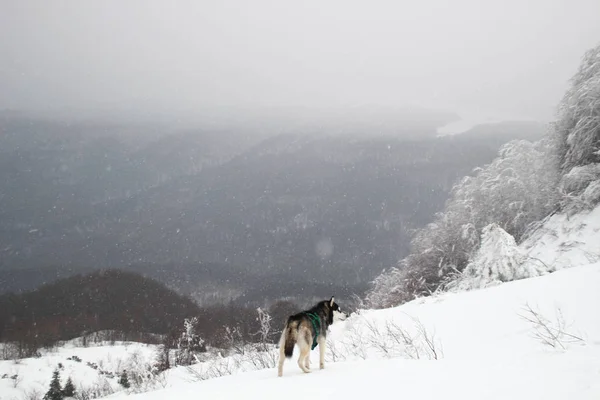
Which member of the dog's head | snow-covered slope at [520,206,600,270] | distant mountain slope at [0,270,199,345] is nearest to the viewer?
the dog's head

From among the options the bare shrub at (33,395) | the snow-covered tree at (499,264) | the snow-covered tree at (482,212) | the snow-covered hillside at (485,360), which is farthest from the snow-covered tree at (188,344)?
the snow-covered hillside at (485,360)

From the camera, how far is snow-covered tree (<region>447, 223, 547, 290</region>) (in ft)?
53.0

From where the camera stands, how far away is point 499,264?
17328mm

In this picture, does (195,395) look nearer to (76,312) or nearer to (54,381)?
(54,381)

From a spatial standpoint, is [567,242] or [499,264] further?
[499,264]

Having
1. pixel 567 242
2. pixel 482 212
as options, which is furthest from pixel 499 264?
pixel 482 212

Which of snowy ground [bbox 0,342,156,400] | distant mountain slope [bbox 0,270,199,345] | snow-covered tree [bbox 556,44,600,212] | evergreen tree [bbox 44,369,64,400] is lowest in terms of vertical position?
snowy ground [bbox 0,342,156,400]

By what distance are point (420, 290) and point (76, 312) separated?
213m

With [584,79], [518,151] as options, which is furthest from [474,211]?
[584,79]

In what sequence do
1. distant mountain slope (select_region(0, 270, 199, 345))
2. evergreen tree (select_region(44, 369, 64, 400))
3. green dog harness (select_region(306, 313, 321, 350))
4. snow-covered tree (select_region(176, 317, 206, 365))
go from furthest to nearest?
distant mountain slope (select_region(0, 270, 199, 345)) < snow-covered tree (select_region(176, 317, 206, 365)) < evergreen tree (select_region(44, 369, 64, 400)) < green dog harness (select_region(306, 313, 321, 350))

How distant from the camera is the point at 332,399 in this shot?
392 centimetres

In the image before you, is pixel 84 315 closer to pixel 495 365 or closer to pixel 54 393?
pixel 54 393

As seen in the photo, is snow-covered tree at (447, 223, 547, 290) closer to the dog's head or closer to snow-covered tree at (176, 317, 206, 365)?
the dog's head

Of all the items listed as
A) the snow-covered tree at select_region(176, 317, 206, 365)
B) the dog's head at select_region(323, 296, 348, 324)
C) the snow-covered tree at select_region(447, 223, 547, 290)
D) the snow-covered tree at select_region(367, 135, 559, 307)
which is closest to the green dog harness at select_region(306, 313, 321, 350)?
the dog's head at select_region(323, 296, 348, 324)
